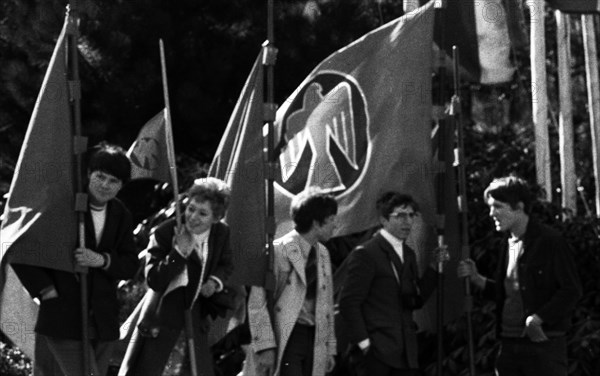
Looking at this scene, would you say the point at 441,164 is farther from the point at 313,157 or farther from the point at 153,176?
the point at 153,176

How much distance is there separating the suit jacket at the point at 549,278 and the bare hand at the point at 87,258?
239 cm

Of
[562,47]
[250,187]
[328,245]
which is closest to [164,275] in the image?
[250,187]

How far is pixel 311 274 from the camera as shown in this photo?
9008mm

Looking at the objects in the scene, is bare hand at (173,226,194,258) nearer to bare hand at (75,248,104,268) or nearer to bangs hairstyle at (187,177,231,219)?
bangs hairstyle at (187,177,231,219)

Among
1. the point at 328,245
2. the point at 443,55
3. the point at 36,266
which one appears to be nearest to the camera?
the point at 36,266

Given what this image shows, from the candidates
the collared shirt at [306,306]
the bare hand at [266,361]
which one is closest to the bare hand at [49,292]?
the bare hand at [266,361]

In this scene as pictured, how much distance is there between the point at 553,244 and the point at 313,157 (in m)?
1.60

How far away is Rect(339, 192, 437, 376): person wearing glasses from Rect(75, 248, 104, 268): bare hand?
1475 millimetres

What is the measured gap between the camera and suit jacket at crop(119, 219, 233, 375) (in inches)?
332

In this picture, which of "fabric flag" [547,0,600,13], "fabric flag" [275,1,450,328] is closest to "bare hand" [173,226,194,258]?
"fabric flag" [275,1,450,328]

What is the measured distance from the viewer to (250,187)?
9.16m

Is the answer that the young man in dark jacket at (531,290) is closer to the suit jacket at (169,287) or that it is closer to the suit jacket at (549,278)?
the suit jacket at (549,278)

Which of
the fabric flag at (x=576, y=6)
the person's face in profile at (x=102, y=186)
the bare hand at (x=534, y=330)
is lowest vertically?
the bare hand at (x=534, y=330)

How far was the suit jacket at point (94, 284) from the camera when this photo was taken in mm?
8203
